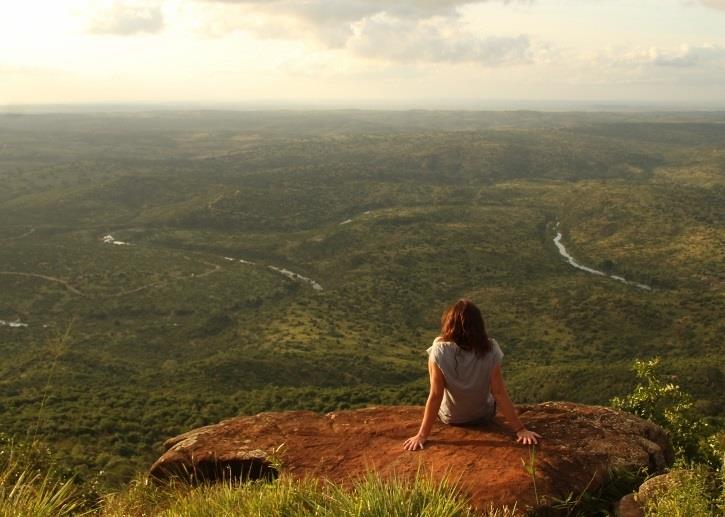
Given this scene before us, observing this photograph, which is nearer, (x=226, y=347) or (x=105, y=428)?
(x=105, y=428)

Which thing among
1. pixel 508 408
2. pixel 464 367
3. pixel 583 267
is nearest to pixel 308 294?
pixel 583 267

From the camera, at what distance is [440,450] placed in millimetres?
7242

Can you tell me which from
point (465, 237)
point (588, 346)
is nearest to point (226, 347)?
point (588, 346)

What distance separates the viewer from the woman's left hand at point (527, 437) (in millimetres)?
7336

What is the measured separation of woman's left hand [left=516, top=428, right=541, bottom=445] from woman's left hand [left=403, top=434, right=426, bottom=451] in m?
1.23

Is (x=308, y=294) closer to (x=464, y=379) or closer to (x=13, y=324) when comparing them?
(x=13, y=324)

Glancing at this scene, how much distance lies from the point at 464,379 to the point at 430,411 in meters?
A: 0.64

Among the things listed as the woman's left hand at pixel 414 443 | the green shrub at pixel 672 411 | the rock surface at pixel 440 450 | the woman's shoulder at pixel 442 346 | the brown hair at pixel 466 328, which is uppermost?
the brown hair at pixel 466 328

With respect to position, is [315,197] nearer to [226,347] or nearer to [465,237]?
[465,237]

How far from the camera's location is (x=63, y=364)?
50156 millimetres

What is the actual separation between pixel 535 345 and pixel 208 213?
277 feet

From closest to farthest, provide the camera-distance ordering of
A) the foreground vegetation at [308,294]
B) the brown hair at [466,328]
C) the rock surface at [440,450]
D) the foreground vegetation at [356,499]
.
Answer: the foreground vegetation at [356,499] < the rock surface at [440,450] < the brown hair at [466,328] < the foreground vegetation at [308,294]

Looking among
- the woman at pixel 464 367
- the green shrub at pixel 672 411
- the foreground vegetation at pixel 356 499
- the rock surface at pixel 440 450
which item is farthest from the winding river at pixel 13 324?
the woman at pixel 464 367

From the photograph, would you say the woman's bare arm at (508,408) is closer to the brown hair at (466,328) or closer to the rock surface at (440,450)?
the rock surface at (440,450)
